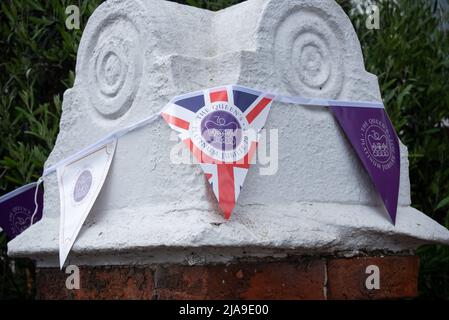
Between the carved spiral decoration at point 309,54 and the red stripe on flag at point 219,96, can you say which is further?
the carved spiral decoration at point 309,54

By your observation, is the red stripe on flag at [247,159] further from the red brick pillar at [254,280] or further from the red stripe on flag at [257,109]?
the red brick pillar at [254,280]

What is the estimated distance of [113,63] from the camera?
2828 millimetres

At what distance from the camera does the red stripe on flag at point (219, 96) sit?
8.24 feet

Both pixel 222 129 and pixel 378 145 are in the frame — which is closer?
pixel 222 129

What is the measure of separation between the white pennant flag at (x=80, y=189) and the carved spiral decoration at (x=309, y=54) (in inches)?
27.2

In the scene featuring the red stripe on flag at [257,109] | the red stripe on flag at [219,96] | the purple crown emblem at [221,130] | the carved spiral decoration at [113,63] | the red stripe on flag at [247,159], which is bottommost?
the red stripe on flag at [247,159]

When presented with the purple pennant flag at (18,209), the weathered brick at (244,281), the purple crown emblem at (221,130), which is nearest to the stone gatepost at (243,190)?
the weathered brick at (244,281)

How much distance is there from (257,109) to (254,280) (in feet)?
1.90

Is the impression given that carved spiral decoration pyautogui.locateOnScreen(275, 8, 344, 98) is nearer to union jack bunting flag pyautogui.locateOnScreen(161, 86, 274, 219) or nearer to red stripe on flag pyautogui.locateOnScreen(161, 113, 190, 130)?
union jack bunting flag pyautogui.locateOnScreen(161, 86, 274, 219)

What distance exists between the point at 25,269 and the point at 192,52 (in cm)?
196

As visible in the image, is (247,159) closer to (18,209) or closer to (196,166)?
(196,166)

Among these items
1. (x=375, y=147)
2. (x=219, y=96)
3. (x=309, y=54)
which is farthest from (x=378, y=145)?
(x=219, y=96)

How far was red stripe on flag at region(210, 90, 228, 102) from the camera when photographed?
8.24ft
